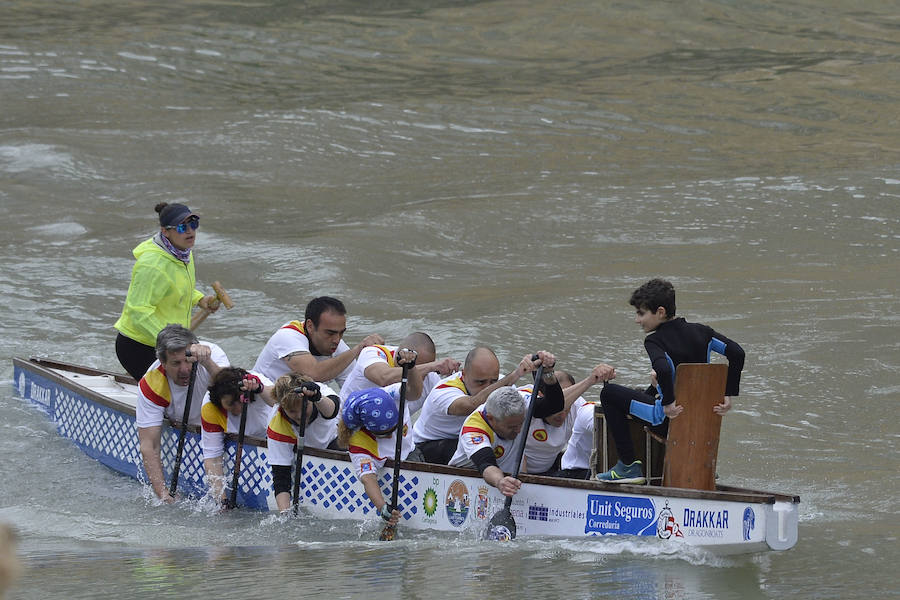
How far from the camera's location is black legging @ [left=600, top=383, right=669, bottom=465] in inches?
291

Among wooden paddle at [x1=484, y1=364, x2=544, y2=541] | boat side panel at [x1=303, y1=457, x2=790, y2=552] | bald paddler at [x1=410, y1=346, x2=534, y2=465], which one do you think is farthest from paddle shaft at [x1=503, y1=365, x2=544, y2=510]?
bald paddler at [x1=410, y1=346, x2=534, y2=465]

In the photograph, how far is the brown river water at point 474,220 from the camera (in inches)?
302

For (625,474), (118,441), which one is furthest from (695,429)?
(118,441)

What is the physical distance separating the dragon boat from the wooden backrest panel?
0.12 meters

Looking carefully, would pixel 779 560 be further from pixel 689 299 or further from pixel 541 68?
pixel 541 68

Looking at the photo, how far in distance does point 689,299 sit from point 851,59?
15.9m

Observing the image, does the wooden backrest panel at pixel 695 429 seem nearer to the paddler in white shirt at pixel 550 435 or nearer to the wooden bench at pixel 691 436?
the wooden bench at pixel 691 436

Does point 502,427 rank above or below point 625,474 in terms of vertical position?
above

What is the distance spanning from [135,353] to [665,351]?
13.6ft

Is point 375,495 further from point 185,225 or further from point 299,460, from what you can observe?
point 185,225

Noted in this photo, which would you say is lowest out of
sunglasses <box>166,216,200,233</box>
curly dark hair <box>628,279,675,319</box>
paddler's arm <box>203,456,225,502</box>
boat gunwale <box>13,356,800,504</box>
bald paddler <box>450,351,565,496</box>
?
paddler's arm <box>203,456,225,502</box>

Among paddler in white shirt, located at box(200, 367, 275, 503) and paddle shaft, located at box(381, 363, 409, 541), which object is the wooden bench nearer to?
paddle shaft, located at box(381, 363, 409, 541)

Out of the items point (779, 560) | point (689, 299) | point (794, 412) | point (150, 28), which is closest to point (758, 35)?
point (150, 28)

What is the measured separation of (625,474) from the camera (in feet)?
25.0
